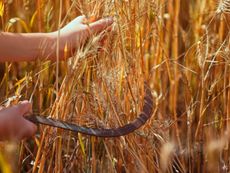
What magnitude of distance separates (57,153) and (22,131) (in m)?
0.18

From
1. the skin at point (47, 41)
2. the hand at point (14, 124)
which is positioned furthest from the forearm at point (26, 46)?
the hand at point (14, 124)

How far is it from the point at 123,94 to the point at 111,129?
0.38ft

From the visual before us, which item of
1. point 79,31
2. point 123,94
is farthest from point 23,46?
point 123,94

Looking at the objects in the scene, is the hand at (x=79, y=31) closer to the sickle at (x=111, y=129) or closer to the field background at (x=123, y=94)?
the field background at (x=123, y=94)

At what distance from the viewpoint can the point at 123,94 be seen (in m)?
1.42

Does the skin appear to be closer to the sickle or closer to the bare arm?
the bare arm

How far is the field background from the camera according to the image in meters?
1.36

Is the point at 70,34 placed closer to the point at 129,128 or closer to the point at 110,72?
the point at 110,72

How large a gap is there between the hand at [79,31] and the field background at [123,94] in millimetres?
22

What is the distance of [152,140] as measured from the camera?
145 centimetres

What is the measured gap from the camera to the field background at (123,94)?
1356mm

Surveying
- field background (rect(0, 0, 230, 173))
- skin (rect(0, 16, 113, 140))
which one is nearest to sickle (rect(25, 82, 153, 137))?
field background (rect(0, 0, 230, 173))

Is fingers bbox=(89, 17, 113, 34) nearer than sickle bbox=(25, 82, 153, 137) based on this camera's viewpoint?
No

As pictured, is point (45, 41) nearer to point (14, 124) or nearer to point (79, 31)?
point (79, 31)
